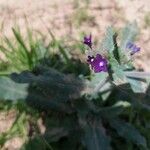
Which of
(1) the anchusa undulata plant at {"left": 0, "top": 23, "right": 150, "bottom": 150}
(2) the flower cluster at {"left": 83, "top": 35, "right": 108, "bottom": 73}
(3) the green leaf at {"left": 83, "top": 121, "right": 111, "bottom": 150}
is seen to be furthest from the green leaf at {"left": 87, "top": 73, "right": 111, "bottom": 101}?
(2) the flower cluster at {"left": 83, "top": 35, "right": 108, "bottom": 73}

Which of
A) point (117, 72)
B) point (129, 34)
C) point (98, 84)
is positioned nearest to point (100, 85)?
point (98, 84)

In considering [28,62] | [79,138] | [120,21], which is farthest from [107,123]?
[120,21]

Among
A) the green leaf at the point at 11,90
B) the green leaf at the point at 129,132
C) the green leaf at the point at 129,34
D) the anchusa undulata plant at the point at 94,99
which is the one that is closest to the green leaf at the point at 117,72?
the anchusa undulata plant at the point at 94,99

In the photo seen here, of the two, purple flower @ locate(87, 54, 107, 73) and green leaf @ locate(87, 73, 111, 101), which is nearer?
purple flower @ locate(87, 54, 107, 73)

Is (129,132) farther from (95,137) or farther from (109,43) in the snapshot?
(109,43)

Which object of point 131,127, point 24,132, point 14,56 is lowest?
point 24,132

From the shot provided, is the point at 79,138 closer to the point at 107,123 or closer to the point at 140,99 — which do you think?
the point at 107,123

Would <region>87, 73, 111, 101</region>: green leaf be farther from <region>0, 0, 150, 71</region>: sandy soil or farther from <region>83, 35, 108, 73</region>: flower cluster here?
<region>0, 0, 150, 71</region>: sandy soil
